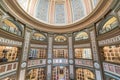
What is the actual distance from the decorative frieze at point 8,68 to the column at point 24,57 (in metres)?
0.44

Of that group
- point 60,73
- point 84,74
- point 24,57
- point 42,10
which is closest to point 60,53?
point 60,73

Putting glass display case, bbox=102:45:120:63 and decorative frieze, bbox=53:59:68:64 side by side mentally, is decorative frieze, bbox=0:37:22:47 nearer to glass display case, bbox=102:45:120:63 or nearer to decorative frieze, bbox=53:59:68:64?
decorative frieze, bbox=53:59:68:64

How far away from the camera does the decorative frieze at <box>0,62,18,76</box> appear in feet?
19.6

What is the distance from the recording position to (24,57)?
8070 millimetres

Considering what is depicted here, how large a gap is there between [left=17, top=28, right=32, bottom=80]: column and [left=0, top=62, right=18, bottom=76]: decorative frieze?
0.44m

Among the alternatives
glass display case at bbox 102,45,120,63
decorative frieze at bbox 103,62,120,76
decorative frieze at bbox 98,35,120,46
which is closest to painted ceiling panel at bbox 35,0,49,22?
decorative frieze at bbox 98,35,120,46

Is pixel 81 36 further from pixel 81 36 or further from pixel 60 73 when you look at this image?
pixel 60 73

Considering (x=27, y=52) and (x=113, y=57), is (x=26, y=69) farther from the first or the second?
(x=113, y=57)

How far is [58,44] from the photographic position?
36.3 ft

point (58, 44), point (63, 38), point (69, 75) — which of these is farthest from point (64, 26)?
point (69, 75)

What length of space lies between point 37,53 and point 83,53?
5915 mm

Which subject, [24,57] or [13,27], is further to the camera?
[24,57]

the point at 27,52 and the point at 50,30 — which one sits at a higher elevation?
the point at 50,30

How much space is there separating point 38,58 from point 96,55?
677 centimetres
